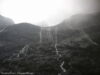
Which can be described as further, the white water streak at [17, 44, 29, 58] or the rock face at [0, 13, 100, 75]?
the white water streak at [17, 44, 29, 58]

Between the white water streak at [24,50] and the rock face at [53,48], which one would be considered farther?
the white water streak at [24,50]

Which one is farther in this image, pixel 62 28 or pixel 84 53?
pixel 62 28

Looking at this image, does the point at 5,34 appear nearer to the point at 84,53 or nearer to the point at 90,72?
the point at 84,53

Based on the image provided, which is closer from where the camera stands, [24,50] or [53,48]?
[53,48]

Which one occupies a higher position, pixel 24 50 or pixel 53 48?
pixel 53 48

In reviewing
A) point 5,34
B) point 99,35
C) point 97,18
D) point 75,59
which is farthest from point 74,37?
point 5,34

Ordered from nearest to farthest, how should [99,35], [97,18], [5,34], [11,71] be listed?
1. [11,71]
2. [99,35]
3. [5,34]
4. [97,18]

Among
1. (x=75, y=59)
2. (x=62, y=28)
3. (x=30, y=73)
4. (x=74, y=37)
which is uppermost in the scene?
(x=62, y=28)

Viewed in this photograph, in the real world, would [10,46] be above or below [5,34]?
below
